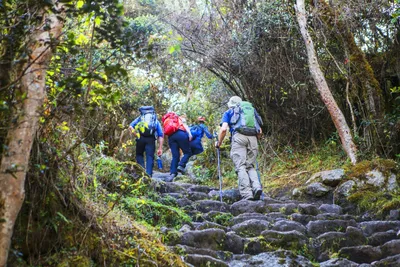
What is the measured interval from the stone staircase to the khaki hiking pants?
54.2 inches

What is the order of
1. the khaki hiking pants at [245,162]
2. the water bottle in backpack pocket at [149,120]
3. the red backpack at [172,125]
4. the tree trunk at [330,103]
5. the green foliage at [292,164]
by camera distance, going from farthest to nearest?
the red backpack at [172,125] < the green foliage at [292,164] < the tree trunk at [330,103] < the water bottle in backpack pocket at [149,120] < the khaki hiking pants at [245,162]

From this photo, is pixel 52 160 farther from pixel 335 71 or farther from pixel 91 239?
pixel 335 71

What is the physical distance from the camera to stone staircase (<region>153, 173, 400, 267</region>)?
6.07m

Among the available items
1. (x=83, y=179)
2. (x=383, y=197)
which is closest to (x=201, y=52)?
(x=383, y=197)

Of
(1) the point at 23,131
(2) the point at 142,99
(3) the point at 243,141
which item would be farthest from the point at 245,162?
(2) the point at 142,99

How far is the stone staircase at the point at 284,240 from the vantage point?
607 centimetres

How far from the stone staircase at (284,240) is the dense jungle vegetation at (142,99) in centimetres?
46

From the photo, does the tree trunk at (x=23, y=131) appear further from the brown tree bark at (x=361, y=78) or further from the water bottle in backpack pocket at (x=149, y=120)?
the brown tree bark at (x=361, y=78)

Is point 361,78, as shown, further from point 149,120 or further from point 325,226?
point 325,226

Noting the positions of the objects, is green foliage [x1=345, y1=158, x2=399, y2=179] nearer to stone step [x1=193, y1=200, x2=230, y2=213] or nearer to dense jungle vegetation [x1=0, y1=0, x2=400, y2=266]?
dense jungle vegetation [x1=0, y1=0, x2=400, y2=266]

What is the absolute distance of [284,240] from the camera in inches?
264

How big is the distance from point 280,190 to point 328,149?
2.22m

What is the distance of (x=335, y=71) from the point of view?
44.1 feet

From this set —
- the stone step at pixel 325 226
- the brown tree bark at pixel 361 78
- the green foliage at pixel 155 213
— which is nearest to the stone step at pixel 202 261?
the green foliage at pixel 155 213
